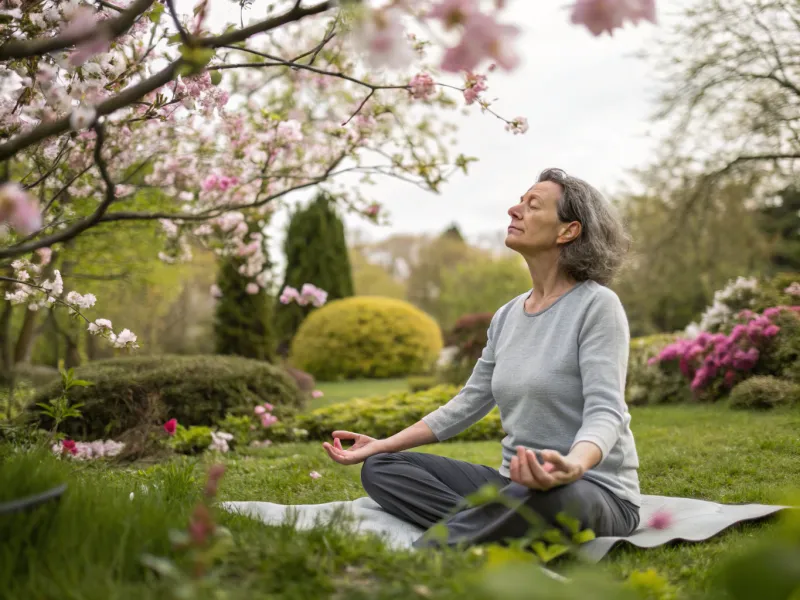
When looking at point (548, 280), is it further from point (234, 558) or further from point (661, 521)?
point (234, 558)

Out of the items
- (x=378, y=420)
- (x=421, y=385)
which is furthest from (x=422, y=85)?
(x=421, y=385)

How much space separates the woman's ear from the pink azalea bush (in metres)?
4.64

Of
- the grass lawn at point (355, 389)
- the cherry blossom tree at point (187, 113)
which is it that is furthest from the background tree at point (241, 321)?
the cherry blossom tree at point (187, 113)

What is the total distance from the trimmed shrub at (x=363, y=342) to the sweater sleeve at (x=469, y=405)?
11.6 m

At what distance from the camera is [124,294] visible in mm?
14555

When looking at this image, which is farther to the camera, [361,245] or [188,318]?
[361,245]

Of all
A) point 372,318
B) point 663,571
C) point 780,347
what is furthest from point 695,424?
point 372,318

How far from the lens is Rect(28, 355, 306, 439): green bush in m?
5.55

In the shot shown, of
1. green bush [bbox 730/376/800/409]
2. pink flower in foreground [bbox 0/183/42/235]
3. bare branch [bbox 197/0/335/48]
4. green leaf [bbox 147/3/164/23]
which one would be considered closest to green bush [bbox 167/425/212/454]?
green leaf [bbox 147/3/164/23]

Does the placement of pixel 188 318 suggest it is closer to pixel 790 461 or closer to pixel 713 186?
pixel 713 186

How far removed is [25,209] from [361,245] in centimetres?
2744

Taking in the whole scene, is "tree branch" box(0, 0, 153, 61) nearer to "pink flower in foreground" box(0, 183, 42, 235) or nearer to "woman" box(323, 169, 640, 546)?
"pink flower in foreground" box(0, 183, 42, 235)

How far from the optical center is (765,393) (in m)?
6.03

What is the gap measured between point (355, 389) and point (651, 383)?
561cm
